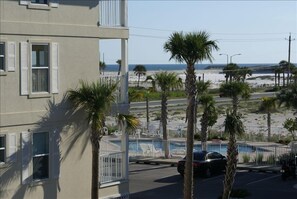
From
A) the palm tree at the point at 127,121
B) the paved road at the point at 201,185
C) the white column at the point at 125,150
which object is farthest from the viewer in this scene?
the paved road at the point at 201,185

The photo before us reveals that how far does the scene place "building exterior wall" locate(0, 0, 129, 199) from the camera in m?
18.7

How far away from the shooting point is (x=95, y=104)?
1964cm

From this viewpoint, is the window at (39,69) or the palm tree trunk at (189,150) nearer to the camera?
the window at (39,69)

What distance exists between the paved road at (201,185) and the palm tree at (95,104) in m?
8.69

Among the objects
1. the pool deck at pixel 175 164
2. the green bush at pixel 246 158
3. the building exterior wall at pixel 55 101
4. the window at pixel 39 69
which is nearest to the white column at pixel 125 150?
the building exterior wall at pixel 55 101

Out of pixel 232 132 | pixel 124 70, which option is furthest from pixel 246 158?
pixel 232 132

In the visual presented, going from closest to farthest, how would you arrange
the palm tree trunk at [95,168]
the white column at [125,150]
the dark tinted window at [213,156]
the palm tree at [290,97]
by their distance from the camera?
the palm tree trunk at [95,168] → the white column at [125,150] → the dark tinted window at [213,156] → the palm tree at [290,97]

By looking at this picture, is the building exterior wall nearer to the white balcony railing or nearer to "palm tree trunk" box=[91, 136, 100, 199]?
the white balcony railing

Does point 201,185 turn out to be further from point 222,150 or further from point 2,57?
point 2,57

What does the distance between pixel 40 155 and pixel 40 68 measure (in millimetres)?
2656

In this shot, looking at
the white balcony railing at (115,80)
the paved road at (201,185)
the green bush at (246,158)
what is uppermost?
the white balcony railing at (115,80)

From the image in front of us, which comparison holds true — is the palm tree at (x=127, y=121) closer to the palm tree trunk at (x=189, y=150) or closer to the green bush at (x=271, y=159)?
the palm tree trunk at (x=189, y=150)

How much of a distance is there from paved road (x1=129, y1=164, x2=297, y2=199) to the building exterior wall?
7.77 meters

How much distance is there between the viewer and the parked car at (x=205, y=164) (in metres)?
33.5
